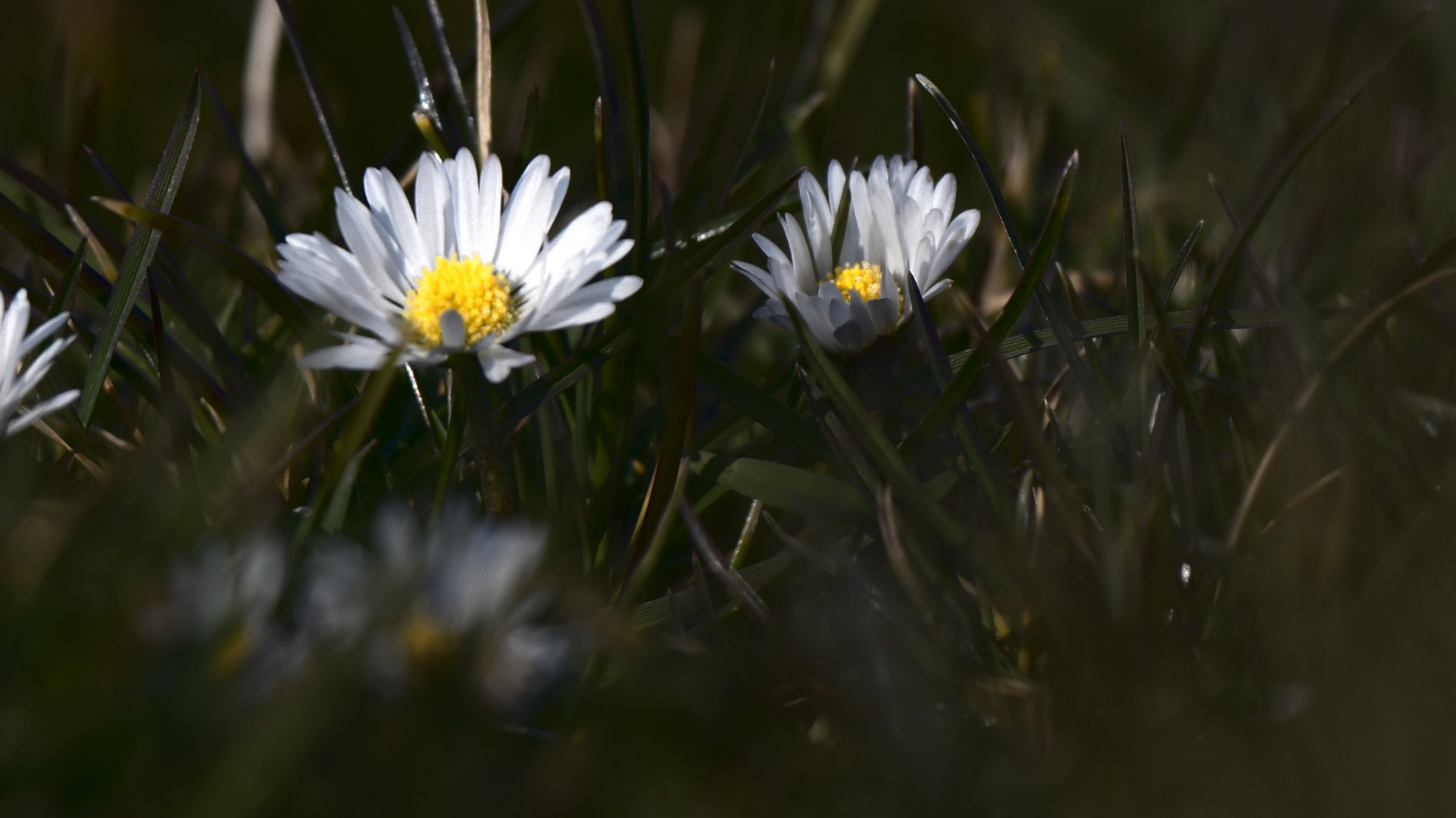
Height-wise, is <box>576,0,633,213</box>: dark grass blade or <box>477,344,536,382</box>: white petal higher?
<box>576,0,633,213</box>: dark grass blade

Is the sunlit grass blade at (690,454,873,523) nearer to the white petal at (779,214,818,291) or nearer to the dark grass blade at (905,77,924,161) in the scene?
the white petal at (779,214,818,291)

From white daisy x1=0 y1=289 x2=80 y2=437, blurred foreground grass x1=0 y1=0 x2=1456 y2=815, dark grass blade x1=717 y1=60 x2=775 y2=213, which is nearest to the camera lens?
blurred foreground grass x1=0 y1=0 x2=1456 y2=815

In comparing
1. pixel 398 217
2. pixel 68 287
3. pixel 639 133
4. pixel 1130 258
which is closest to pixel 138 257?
pixel 68 287

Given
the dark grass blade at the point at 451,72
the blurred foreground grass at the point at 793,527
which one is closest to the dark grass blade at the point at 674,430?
the blurred foreground grass at the point at 793,527

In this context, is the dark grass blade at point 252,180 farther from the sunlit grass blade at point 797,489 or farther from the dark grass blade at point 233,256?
the sunlit grass blade at point 797,489

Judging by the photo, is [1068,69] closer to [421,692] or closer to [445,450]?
[445,450]

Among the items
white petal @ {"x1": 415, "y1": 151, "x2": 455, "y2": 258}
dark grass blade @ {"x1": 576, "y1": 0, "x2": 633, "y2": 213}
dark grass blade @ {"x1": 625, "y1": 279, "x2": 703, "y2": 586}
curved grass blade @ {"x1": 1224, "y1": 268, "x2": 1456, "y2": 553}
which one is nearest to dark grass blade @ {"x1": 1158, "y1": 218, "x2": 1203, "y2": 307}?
curved grass blade @ {"x1": 1224, "y1": 268, "x2": 1456, "y2": 553}

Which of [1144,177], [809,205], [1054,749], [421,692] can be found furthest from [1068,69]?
[421,692]

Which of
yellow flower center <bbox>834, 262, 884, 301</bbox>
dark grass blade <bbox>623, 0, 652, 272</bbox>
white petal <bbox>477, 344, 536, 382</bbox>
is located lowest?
white petal <bbox>477, 344, 536, 382</bbox>
